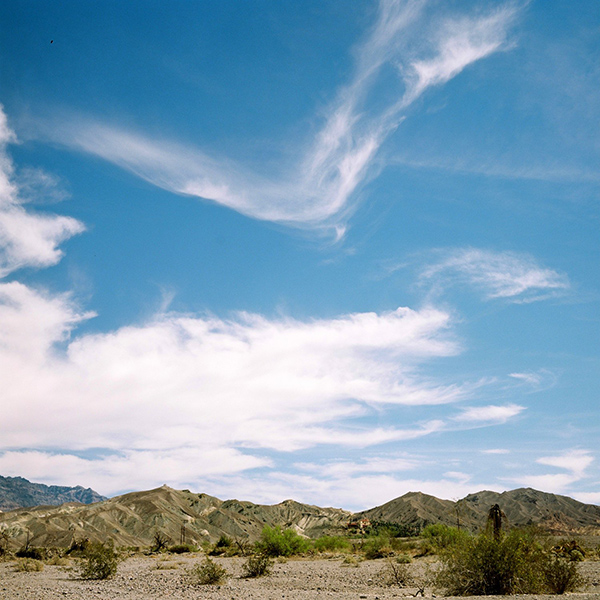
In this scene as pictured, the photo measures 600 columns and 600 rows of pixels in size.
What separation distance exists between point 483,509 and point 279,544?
138 metres

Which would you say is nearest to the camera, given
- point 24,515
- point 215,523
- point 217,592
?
point 217,592

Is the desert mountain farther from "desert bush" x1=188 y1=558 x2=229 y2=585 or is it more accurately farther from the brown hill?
"desert bush" x1=188 y1=558 x2=229 y2=585

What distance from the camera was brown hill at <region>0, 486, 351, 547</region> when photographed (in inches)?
4510

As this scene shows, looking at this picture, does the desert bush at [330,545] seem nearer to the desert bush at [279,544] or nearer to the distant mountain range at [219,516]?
the desert bush at [279,544]

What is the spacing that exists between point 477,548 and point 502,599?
10.1ft

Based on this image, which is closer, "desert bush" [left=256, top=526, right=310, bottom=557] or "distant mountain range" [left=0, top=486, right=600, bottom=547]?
"desert bush" [left=256, top=526, right=310, bottom=557]

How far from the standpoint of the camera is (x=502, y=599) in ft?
54.1

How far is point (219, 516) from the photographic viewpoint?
506ft

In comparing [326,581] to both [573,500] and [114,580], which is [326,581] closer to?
[114,580]

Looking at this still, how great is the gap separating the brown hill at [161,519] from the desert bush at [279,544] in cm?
6862

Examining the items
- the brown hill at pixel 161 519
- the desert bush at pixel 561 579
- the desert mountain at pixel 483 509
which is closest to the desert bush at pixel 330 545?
the desert bush at pixel 561 579

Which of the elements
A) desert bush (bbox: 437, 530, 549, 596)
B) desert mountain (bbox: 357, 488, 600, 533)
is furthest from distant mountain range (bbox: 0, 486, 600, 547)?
desert bush (bbox: 437, 530, 549, 596)

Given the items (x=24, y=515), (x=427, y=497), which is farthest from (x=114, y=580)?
(x=427, y=497)

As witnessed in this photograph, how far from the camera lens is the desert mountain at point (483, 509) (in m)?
148
